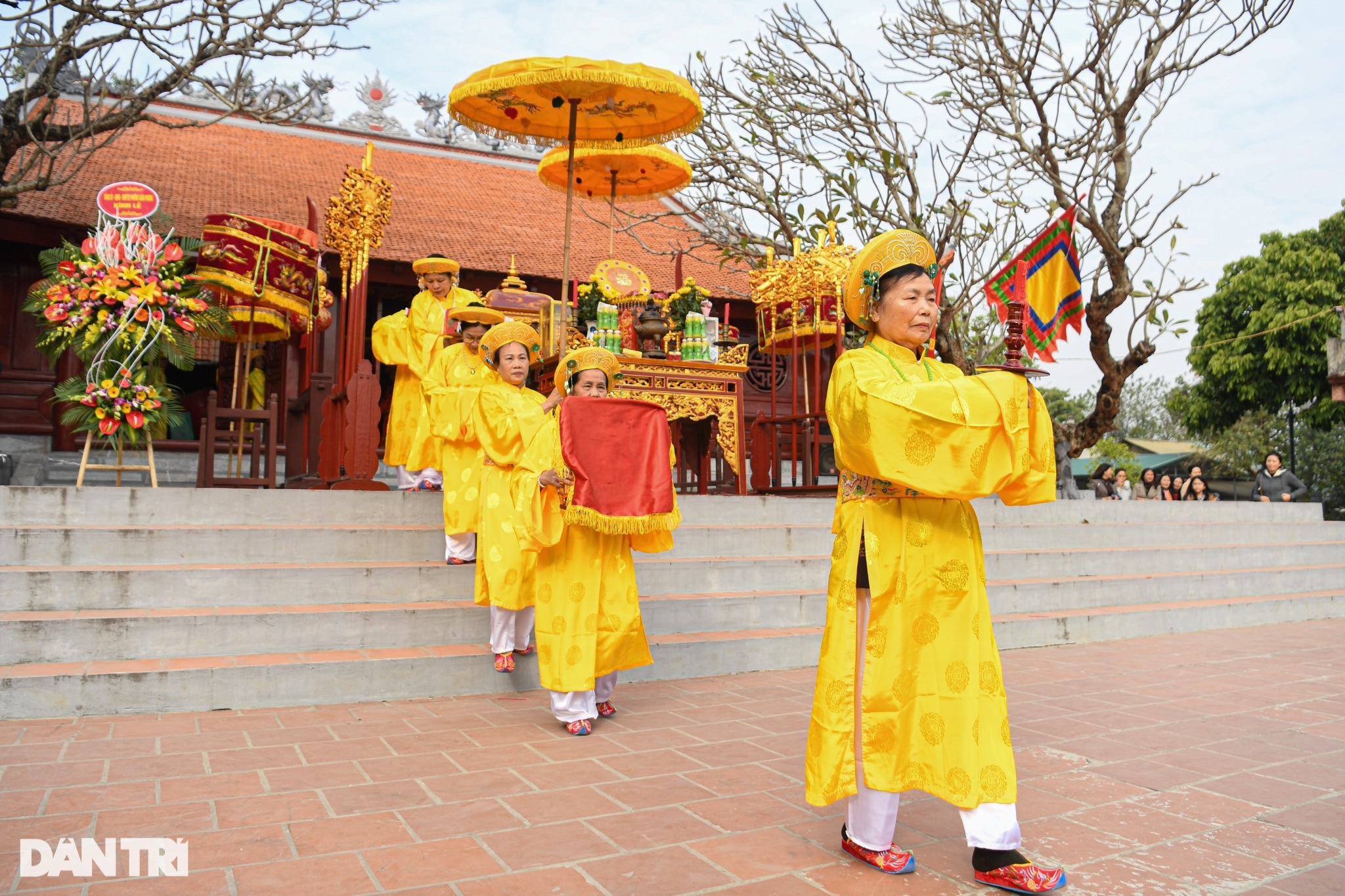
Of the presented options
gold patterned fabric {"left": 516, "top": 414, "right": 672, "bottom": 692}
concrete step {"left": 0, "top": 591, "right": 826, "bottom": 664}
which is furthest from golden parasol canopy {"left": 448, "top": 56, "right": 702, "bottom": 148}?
concrete step {"left": 0, "top": 591, "right": 826, "bottom": 664}

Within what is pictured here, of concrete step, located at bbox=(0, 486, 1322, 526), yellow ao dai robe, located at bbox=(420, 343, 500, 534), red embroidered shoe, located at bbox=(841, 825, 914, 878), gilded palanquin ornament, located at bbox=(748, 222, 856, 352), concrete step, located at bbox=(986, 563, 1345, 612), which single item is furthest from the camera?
gilded palanquin ornament, located at bbox=(748, 222, 856, 352)

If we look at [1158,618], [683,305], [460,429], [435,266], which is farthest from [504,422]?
[1158,618]

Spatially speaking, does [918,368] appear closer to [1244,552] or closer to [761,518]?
[761,518]

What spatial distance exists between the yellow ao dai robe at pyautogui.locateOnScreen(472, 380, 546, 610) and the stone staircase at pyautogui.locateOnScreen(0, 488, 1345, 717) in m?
0.37

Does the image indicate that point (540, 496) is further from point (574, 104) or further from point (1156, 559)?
point (1156, 559)

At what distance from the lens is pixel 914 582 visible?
2635mm

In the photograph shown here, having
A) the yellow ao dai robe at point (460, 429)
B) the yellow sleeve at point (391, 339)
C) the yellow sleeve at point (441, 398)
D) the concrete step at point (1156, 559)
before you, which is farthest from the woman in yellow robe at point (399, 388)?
the concrete step at point (1156, 559)

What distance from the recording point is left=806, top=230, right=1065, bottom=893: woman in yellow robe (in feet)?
8.16

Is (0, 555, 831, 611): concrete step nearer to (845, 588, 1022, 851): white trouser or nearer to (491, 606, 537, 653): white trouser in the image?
(491, 606, 537, 653): white trouser

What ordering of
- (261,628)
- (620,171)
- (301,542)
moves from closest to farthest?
(261,628) < (301,542) < (620,171)

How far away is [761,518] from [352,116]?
1053 cm

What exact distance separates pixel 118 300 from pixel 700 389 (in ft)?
13.9
